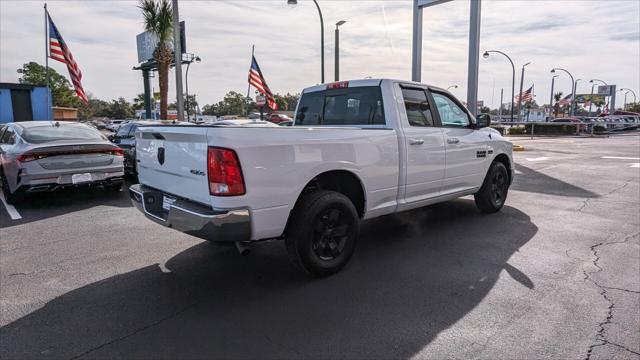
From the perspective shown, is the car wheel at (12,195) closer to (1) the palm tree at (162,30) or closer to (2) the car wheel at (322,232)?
(2) the car wheel at (322,232)

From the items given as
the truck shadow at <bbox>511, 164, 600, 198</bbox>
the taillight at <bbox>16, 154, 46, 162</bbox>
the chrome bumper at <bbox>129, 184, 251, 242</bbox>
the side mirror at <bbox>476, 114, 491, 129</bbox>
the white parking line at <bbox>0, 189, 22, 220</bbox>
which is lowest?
the white parking line at <bbox>0, 189, 22, 220</bbox>

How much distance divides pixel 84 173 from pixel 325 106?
4529 millimetres

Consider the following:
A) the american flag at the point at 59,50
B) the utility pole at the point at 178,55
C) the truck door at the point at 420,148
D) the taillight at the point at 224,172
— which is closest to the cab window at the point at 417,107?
the truck door at the point at 420,148

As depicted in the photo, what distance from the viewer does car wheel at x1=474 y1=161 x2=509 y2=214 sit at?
6168mm

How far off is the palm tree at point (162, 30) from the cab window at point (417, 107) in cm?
1824

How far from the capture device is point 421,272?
4.06 metres

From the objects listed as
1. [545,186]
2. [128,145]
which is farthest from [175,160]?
[545,186]

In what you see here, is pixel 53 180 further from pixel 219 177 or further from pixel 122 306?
pixel 219 177

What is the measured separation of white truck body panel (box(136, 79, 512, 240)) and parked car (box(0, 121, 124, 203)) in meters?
3.45

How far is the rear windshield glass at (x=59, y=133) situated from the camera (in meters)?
7.25

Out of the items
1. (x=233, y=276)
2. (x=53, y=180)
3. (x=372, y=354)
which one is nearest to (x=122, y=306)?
(x=233, y=276)

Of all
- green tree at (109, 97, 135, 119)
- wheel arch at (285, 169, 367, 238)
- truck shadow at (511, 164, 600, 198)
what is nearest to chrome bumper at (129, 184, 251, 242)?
wheel arch at (285, 169, 367, 238)

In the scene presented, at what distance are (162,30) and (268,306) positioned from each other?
66.3 feet

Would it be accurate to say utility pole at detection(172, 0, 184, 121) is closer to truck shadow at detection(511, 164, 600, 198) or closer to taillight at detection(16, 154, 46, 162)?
taillight at detection(16, 154, 46, 162)
